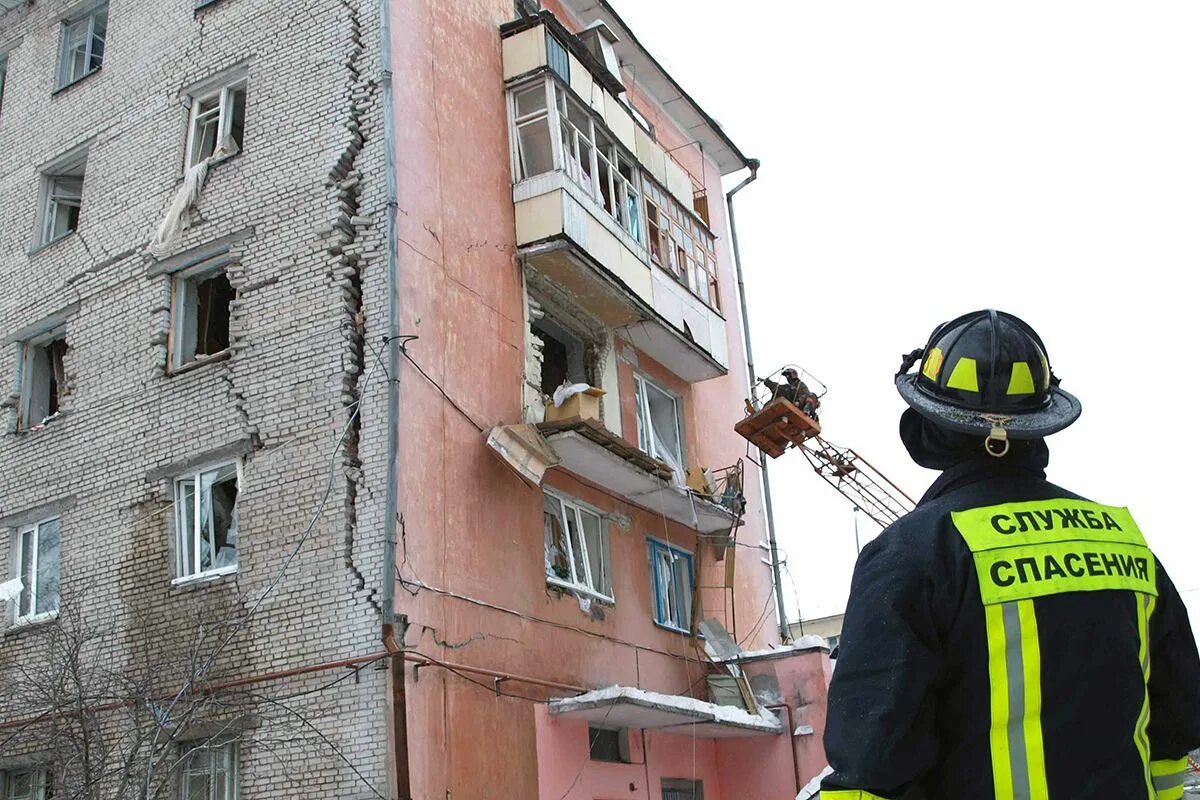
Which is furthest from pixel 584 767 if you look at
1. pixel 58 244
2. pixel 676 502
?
pixel 58 244

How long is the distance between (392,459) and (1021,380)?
848 centimetres

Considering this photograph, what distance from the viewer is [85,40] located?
1600 centimetres

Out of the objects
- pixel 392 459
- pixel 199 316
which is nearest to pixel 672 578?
pixel 392 459

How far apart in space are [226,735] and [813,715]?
6862 mm

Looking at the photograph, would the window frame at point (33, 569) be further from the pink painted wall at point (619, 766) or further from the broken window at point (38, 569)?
the pink painted wall at point (619, 766)

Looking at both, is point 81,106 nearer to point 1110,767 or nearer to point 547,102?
point 547,102

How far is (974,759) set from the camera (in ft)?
7.75

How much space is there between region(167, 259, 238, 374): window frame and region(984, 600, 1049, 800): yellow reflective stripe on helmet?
11118mm

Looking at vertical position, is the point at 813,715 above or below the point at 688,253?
below

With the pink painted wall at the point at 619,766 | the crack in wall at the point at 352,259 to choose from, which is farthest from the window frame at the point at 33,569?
the pink painted wall at the point at 619,766

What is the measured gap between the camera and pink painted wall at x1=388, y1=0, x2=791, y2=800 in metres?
10.6

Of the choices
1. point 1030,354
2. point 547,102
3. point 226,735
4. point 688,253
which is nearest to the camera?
point 1030,354

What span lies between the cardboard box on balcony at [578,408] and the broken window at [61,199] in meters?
6.83

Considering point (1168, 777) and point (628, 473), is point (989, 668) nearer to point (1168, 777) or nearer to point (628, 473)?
point (1168, 777)
